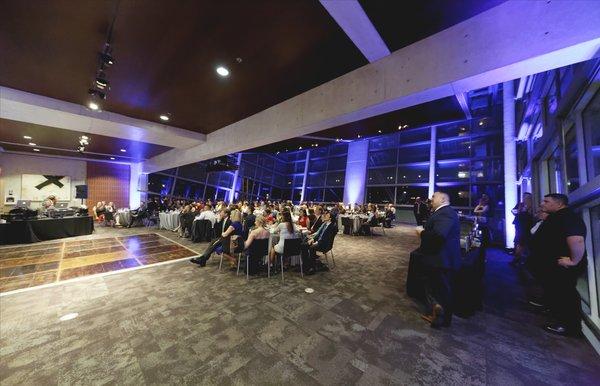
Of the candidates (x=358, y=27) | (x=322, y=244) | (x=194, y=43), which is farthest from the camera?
(x=322, y=244)

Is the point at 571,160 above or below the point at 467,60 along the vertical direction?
below

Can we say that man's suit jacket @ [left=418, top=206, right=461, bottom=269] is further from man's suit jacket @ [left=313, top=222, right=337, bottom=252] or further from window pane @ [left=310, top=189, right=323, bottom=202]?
window pane @ [left=310, top=189, right=323, bottom=202]

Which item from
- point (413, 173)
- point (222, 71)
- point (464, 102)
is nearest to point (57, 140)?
point (222, 71)

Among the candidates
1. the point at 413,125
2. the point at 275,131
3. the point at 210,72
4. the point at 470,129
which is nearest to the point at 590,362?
the point at 413,125

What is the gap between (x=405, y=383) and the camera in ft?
5.68

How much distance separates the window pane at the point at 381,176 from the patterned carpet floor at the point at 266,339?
10.4m

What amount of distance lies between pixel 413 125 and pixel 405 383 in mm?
4776

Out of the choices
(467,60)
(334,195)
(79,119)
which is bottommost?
(334,195)

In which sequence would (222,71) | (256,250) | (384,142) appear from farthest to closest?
(384,142) < (256,250) < (222,71)

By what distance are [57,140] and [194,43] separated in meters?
8.76

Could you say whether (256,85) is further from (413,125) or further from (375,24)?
(413,125)

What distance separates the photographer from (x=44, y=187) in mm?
11000

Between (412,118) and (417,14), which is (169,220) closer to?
(412,118)

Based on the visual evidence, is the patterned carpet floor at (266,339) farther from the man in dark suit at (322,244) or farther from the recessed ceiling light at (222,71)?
the recessed ceiling light at (222,71)
